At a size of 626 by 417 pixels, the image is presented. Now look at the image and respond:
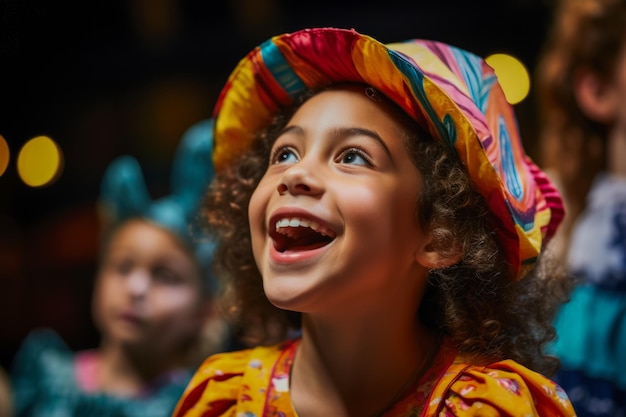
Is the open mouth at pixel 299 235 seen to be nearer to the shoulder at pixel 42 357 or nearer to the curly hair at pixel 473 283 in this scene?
the curly hair at pixel 473 283

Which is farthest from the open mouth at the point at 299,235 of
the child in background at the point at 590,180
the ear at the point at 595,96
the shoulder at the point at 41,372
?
the shoulder at the point at 41,372

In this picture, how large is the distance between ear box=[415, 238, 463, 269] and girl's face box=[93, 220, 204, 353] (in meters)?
0.98

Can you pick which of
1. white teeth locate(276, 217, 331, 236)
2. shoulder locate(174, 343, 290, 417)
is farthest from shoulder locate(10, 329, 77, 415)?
white teeth locate(276, 217, 331, 236)

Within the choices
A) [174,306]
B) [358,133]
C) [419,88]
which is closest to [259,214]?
[358,133]

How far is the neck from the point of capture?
3.76 feet

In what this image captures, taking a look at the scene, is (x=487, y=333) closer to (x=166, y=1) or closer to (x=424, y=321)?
(x=424, y=321)

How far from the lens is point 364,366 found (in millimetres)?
1158

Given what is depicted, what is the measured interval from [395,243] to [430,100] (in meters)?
0.19

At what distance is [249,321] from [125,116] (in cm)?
141

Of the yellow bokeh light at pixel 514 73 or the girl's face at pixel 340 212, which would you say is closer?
the girl's face at pixel 340 212

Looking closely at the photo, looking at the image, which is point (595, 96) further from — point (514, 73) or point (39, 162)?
point (39, 162)

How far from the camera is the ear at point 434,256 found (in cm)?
111

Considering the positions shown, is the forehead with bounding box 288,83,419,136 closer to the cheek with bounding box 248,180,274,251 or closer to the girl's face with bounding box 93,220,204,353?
the cheek with bounding box 248,180,274,251

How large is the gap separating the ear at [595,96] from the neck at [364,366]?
0.79 meters
